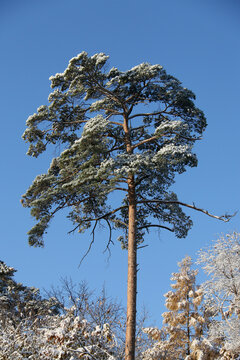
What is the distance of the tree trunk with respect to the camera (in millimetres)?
13078

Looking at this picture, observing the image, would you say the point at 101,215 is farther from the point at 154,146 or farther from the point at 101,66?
the point at 101,66

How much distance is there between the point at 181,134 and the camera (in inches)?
599

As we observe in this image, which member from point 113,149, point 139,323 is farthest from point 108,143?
point 139,323

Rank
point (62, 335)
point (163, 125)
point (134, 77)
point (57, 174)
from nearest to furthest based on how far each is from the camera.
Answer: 1. point (62, 335)
2. point (163, 125)
3. point (134, 77)
4. point (57, 174)

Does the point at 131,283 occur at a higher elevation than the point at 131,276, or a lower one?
lower

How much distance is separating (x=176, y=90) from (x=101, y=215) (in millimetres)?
5440

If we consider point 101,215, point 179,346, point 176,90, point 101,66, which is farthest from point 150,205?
point 179,346

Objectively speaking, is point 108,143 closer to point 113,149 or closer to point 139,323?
point 113,149

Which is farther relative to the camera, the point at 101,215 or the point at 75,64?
the point at 101,215

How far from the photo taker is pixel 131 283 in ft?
46.2

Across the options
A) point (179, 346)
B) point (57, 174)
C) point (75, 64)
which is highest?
point (75, 64)

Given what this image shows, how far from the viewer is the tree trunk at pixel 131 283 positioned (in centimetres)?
1308

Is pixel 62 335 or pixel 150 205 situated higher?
pixel 150 205

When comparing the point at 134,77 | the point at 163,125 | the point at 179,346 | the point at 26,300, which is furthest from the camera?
the point at 26,300
